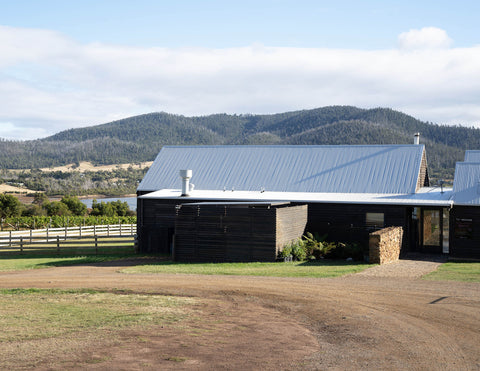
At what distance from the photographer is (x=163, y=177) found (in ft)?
114

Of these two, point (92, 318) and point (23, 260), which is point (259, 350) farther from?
point (23, 260)

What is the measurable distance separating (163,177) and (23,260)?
404 inches

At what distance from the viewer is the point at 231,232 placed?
81.0 ft

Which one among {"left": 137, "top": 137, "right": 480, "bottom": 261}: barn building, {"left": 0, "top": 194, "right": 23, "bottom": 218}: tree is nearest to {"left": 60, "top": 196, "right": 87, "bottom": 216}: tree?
{"left": 0, "top": 194, "right": 23, "bottom": 218}: tree

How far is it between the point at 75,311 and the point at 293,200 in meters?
16.7

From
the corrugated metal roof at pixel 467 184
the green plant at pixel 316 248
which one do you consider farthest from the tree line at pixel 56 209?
the corrugated metal roof at pixel 467 184

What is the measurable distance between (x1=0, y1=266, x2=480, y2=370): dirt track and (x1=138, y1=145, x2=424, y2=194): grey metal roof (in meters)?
12.4

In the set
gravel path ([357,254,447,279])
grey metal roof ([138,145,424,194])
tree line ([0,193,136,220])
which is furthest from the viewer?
tree line ([0,193,136,220])

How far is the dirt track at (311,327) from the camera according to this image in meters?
9.66

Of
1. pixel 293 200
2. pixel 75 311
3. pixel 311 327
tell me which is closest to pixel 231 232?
pixel 293 200

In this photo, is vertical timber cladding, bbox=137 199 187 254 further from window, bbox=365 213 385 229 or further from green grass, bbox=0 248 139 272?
window, bbox=365 213 385 229

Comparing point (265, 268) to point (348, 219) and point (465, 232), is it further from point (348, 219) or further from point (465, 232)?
point (465, 232)

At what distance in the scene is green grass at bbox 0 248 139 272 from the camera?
25664mm

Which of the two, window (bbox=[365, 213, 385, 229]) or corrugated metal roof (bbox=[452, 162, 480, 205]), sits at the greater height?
corrugated metal roof (bbox=[452, 162, 480, 205])
